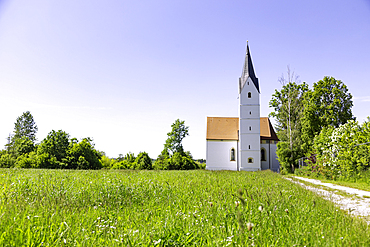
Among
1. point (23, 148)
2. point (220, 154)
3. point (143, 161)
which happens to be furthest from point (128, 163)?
point (220, 154)

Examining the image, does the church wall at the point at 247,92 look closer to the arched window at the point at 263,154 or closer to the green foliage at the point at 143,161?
the arched window at the point at 263,154

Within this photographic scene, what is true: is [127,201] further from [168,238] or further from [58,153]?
[58,153]

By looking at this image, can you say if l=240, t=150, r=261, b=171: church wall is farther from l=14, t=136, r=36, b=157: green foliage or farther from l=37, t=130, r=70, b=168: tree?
l=14, t=136, r=36, b=157: green foliage

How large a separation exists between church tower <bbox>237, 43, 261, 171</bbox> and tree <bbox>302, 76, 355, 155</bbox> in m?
8.89

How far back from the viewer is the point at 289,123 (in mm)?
28531

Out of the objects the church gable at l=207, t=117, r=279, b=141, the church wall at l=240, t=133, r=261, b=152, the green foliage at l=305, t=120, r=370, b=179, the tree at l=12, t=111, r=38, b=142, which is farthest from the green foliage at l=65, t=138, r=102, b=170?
the tree at l=12, t=111, r=38, b=142

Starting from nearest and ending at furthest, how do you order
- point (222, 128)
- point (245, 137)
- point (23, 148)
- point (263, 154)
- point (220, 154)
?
point (23, 148)
point (245, 137)
point (220, 154)
point (263, 154)
point (222, 128)

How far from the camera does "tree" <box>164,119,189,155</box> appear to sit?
4238 centimetres

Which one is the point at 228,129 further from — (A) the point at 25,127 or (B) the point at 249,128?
(A) the point at 25,127

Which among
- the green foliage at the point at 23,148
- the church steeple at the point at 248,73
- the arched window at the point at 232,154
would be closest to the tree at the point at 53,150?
the green foliage at the point at 23,148

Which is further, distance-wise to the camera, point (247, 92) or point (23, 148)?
point (247, 92)

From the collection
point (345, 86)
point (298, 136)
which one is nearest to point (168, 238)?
point (298, 136)

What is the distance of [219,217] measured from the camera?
3201 millimetres

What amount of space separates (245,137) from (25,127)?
49878 mm
